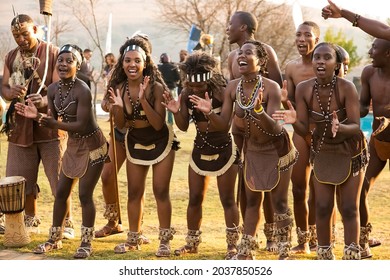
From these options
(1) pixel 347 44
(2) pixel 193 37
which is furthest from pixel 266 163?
(1) pixel 347 44

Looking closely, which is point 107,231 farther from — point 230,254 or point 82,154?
point 230,254

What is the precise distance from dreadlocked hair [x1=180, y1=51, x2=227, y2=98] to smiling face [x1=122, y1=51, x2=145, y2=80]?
39 centimetres

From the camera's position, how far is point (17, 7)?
338 inches

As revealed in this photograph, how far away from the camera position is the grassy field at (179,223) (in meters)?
6.85

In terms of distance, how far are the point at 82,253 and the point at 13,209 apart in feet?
2.94

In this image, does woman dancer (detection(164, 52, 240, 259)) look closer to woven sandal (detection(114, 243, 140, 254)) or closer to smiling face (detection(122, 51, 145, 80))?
smiling face (detection(122, 51, 145, 80))

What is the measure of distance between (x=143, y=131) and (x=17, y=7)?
264cm

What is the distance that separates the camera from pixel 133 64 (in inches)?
263

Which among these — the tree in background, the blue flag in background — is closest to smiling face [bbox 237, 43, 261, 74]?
the blue flag in background

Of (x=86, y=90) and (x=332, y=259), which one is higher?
(x=86, y=90)

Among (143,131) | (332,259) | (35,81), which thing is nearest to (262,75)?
(143,131)
